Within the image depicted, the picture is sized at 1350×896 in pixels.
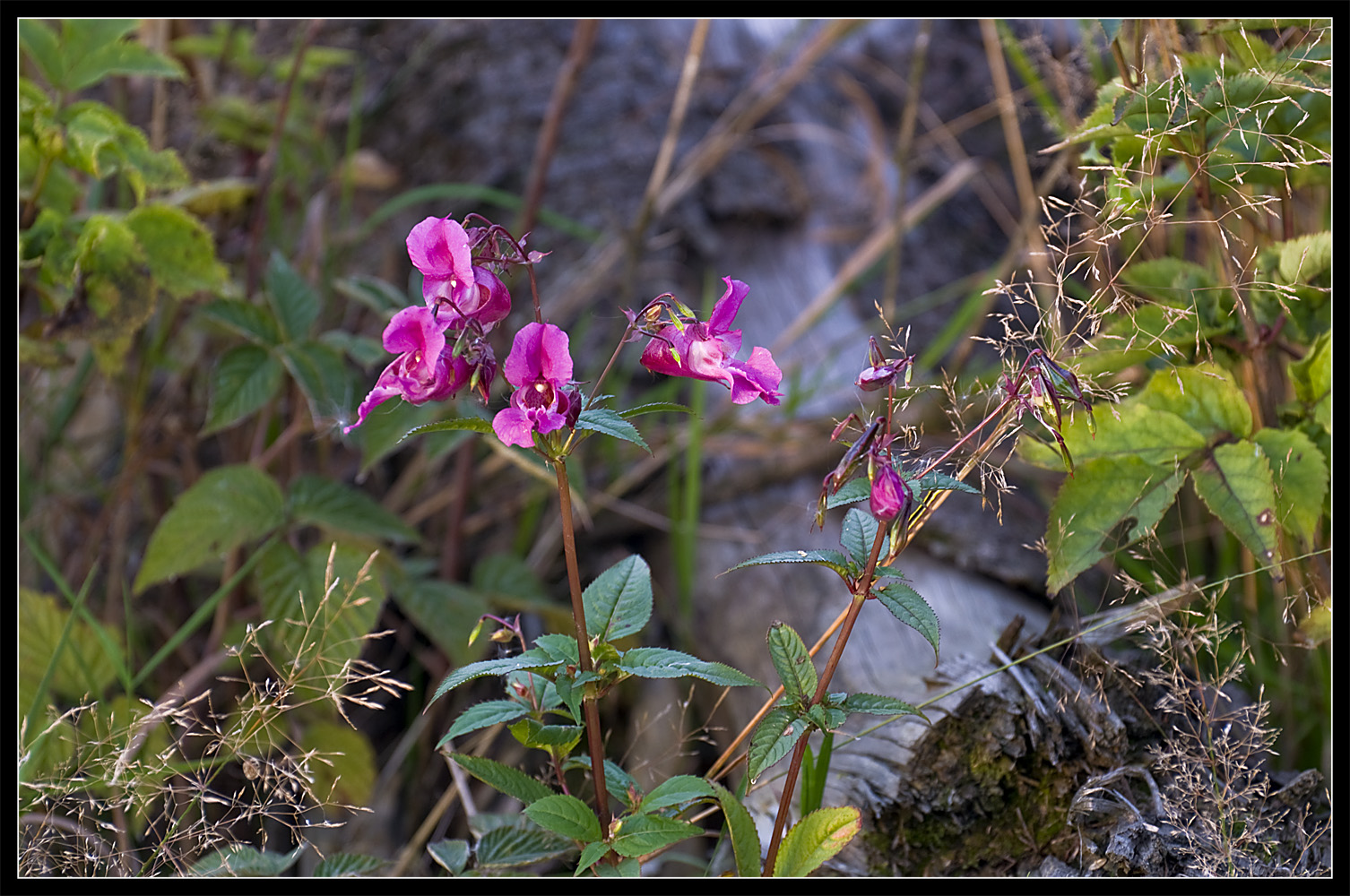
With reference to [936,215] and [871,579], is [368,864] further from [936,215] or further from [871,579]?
[936,215]

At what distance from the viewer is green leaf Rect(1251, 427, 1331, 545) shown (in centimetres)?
112

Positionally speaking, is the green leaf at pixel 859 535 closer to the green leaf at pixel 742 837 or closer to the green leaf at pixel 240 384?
the green leaf at pixel 742 837

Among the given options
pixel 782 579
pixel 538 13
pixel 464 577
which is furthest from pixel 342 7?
pixel 782 579

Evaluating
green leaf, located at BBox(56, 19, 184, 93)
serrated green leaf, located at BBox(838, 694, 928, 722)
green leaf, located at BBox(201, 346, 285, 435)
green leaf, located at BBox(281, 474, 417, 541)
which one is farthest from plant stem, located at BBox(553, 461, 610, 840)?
green leaf, located at BBox(56, 19, 184, 93)

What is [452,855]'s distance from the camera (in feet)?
3.56

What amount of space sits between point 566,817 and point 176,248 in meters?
Answer: 1.16

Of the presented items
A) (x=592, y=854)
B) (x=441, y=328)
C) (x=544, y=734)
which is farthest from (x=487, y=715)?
(x=441, y=328)

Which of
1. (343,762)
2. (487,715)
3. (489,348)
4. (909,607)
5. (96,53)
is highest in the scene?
(96,53)

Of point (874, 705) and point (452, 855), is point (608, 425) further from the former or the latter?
point (452, 855)

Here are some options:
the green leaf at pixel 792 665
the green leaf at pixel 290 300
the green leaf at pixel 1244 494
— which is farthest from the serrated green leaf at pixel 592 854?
the green leaf at pixel 290 300

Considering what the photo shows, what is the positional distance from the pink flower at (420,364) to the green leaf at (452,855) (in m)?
0.51

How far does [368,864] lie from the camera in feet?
3.54

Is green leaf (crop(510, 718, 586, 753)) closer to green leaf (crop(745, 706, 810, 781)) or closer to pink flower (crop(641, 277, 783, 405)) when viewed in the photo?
green leaf (crop(745, 706, 810, 781))

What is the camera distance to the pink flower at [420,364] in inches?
33.7
